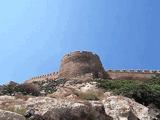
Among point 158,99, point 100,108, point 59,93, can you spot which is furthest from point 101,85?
point 100,108

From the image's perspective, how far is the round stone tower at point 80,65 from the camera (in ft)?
144

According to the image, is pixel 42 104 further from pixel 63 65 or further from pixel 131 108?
pixel 63 65

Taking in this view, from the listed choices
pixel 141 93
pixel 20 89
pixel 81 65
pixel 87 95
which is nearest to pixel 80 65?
pixel 81 65

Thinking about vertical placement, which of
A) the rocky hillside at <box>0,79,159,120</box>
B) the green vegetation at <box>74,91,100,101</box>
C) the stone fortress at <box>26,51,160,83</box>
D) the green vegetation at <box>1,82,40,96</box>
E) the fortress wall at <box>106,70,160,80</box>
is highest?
the fortress wall at <box>106,70,160,80</box>

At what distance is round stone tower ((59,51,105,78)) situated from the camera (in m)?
43.8

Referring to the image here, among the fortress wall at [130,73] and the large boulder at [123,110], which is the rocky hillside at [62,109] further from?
the fortress wall at [130,73]

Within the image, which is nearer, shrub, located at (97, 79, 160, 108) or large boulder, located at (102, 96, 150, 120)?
large boulder, located at (102, 96, 150, 120)

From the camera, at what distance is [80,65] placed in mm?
44562

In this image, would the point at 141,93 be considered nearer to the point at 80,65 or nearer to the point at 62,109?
the point at 62,109

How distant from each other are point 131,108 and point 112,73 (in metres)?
33.4

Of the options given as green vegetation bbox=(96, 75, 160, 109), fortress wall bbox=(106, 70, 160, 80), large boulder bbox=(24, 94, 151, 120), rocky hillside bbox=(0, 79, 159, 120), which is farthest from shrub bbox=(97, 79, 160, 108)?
fortress wall bbox=(106, 70, 160, 80)

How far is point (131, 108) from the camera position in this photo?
70.3ft

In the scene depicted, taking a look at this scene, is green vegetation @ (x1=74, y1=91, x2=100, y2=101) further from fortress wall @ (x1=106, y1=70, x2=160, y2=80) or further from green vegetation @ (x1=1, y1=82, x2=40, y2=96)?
fortress wall @ (x1=106, y1=70, x2=160, y2=80)

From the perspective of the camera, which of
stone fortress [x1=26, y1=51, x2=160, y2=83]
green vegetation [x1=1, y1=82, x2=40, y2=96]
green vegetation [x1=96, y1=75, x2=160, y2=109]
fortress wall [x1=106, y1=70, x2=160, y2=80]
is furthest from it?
fortress wall [x1=106, y1=70, x2=160, y2=80]
